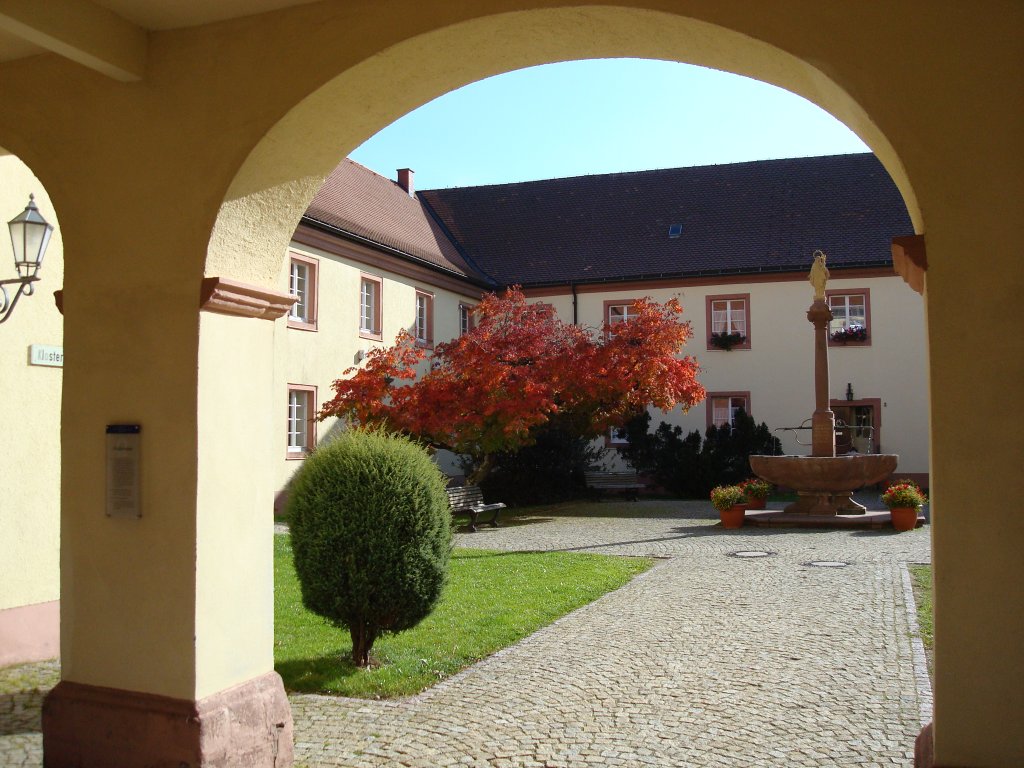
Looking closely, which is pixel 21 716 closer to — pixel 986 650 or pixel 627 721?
pixel 627 721

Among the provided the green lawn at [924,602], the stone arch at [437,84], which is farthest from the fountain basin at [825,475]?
the stone arch at [437,84]

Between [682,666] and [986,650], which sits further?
[682,666]

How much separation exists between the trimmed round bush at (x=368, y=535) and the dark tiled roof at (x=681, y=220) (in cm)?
2123

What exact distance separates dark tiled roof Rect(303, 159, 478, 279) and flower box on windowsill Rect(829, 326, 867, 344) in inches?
394

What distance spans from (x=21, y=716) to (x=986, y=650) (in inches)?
192

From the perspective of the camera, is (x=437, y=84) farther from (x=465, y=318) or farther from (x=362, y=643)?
(x=465, y=318)

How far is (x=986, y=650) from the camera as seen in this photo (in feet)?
10.7

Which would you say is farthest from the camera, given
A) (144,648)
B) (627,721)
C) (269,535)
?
(627,721)

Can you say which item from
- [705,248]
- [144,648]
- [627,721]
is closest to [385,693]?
[627,721]

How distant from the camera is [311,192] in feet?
15.8

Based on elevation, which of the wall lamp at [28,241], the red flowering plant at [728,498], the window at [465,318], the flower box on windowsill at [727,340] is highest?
the window at [465,318]

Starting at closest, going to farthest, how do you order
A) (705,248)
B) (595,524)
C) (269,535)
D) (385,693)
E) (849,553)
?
(269,535), (385,693), (849,553), (595,524), (705,248)

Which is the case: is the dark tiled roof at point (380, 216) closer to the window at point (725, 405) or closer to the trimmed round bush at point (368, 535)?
the window at point (725, 405)

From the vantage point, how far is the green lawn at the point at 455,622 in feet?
20.4
